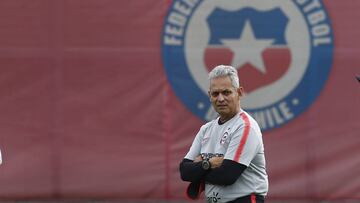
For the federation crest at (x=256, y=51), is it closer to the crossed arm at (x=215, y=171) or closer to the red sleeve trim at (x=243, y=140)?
the crossed arm at (x=215, y=171)

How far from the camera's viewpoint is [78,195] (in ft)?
29.4

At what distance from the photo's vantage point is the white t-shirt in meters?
4.61

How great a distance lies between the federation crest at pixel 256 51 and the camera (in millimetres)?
8867

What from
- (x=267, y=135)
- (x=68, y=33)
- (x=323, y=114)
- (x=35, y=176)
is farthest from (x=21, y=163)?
(x=323, y=114)

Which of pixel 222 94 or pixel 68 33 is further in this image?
pixel 68 33

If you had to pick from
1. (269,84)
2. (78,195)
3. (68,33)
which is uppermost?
(68,33)

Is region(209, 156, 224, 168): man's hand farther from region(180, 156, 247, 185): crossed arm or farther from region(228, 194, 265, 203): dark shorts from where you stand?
region(228, 194, 265, 203): dark shorts

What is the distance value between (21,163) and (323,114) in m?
3.34

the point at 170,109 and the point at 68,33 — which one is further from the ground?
the point at 68,33

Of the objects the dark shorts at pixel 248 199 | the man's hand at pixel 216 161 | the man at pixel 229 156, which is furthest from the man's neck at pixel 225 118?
the dark shorts at pixel 248 199

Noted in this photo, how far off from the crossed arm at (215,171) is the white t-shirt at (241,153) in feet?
0.13

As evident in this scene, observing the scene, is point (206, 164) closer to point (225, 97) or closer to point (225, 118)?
point (225, 118)

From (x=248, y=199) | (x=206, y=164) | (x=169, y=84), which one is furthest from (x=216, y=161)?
(x=169, y=84)

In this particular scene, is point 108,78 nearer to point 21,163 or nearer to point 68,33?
point 68,33
